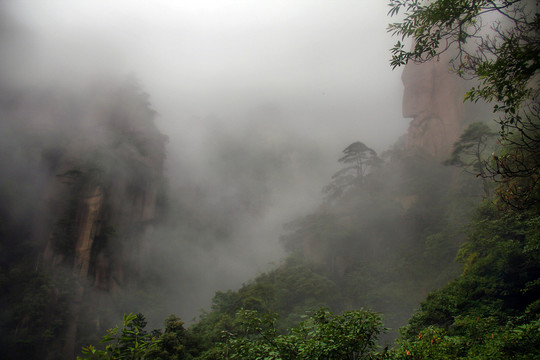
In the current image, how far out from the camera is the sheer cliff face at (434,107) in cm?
3400

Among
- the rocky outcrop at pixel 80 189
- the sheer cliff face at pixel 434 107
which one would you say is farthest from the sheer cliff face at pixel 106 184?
the sheer cliff face at pixel 434 107

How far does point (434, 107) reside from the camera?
119 feet

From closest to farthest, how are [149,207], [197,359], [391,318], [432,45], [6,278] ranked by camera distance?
[432,45] → [197,359] → [391,318] → [6,278] → [149,207]

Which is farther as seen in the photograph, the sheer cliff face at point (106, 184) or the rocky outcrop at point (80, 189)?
the sheer cliff face at point (106, 184)

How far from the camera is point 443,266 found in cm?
2320

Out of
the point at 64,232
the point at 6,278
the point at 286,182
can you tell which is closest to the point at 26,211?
the point at 64,232

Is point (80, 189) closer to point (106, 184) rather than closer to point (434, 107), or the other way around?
point (106, 184)

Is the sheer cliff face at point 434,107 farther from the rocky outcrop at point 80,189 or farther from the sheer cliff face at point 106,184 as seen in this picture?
the rocky outcrop at point 80,189

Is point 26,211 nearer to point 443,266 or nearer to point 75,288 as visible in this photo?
point 75,288

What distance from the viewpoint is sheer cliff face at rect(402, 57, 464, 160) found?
34.0 m

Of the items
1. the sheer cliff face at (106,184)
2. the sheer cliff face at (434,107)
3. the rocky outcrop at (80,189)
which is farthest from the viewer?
the sheer cliff face at (434,107)

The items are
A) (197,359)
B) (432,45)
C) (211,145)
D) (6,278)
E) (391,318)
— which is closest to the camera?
(432,45)

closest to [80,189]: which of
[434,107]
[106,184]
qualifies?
[106,184]

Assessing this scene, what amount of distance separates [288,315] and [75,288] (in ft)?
70.0
